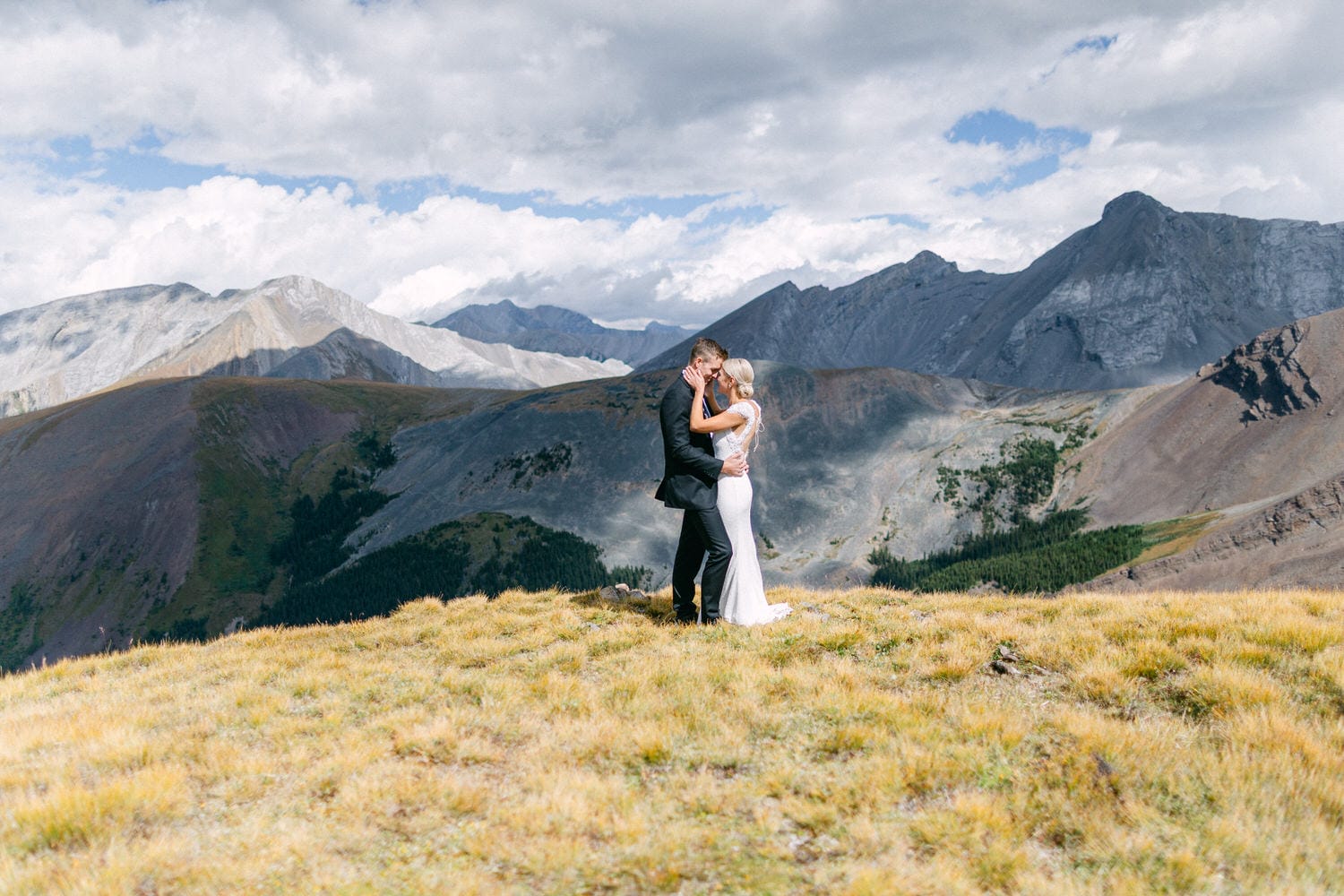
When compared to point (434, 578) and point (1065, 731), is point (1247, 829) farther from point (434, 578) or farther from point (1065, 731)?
point (434, 578)

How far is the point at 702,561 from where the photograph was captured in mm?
13383

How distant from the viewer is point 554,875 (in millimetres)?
5254

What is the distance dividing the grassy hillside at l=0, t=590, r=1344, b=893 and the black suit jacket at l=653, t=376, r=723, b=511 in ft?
8.47

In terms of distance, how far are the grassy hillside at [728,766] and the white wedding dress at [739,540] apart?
1.25 m

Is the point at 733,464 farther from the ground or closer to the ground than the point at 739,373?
closer to the ground

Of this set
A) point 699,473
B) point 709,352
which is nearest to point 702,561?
point 699,473

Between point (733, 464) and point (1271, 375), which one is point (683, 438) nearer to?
point (733, 464)

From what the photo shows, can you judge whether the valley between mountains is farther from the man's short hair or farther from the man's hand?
the man's short hair

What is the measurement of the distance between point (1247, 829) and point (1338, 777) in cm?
142

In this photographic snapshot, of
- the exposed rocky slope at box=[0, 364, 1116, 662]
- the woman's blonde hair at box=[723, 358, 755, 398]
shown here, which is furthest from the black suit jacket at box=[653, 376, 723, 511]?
the exposed rocky slope at box=[0, 364, 1116, 662]

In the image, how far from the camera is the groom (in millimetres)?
12148

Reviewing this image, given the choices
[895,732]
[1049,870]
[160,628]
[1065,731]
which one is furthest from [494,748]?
[160,628]

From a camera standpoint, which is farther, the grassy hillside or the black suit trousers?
the black suit trousers

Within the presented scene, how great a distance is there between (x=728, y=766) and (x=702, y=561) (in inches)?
250
